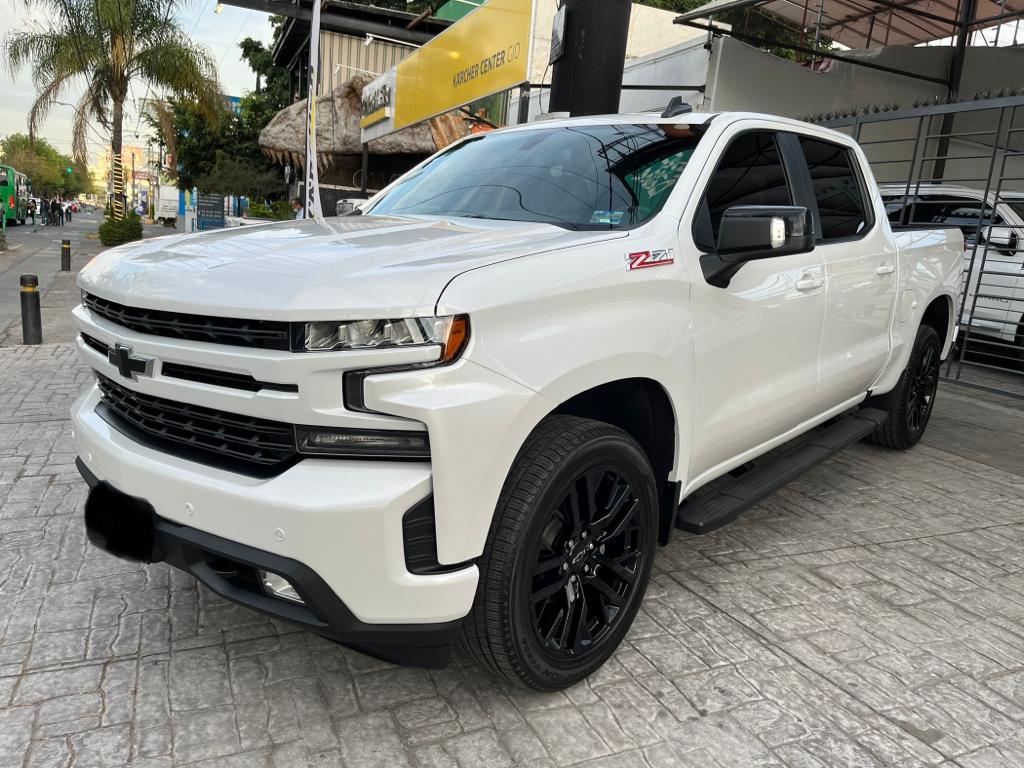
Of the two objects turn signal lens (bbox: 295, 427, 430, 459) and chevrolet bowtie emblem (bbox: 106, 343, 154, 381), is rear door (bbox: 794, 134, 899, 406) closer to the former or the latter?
turn signal lens (bbox: 295, 427, 430, 459)

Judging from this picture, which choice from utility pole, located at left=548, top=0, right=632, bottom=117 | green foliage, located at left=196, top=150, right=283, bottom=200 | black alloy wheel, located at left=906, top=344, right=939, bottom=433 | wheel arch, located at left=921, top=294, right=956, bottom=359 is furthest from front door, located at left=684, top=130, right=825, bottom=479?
green foliage, located at left=196, top=150, right=283, bottom=200

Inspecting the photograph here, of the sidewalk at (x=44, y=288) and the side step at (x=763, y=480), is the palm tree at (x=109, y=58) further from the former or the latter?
the side step at (x=763, y=480)

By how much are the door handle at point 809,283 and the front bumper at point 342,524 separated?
2100 mm

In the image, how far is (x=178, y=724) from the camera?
233 cm

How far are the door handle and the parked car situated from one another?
5430 mm

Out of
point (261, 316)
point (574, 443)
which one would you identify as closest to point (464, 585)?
point (574, 443)

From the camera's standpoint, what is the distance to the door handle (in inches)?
133

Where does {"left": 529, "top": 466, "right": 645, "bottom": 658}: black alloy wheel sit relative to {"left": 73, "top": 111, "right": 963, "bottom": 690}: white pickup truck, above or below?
below

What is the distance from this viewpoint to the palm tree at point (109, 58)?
21.8 metres

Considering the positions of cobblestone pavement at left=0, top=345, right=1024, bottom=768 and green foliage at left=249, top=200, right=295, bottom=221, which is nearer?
cobblestone pavement at left=0, top=345, right=1024, bottom=768

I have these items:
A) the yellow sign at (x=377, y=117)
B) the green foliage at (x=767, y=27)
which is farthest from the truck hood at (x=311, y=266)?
the yellow sign at (x=377, y=117)

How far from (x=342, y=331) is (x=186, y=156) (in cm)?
3382

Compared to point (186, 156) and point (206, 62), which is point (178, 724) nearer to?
point (206, 62)

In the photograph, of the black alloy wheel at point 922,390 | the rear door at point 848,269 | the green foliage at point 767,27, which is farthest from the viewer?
the green foliage at point 767,27
